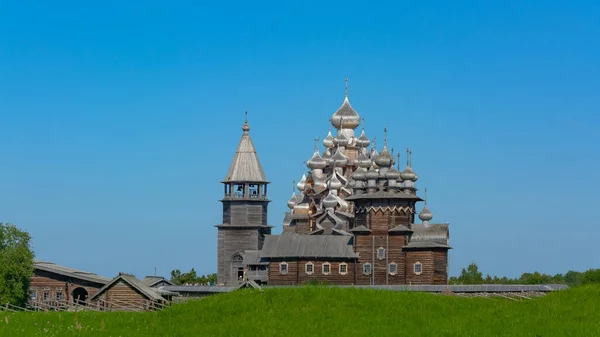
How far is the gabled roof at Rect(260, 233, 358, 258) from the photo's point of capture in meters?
72.1

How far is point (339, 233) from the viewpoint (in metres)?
76.1

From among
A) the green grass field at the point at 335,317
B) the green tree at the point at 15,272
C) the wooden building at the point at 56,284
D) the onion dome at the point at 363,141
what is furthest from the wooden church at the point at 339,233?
the green grass field at the point at 335,317

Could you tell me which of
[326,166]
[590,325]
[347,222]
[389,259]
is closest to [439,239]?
[389,259]

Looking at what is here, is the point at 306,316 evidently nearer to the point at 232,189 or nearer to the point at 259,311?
the point at 259,311

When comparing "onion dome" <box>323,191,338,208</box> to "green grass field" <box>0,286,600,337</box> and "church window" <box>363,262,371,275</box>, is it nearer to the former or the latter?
"church window" <box>363,262,371,275</box>

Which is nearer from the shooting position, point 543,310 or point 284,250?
point 543,310

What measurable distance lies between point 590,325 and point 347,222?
50545mm

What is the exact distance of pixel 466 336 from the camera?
88.7 feet

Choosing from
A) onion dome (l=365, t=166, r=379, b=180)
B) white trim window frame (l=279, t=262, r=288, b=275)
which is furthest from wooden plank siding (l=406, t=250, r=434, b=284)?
white trim window frame (l=279, t=262, r=288, b=275)

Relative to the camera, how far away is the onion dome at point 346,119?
289ft

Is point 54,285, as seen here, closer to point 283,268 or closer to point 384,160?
point 283,268

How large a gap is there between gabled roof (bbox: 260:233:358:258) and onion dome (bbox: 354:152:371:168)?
10354mm

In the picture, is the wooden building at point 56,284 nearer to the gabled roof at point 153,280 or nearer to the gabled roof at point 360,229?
the gabled roof at point 153,280

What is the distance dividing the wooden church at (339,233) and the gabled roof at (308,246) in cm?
6
